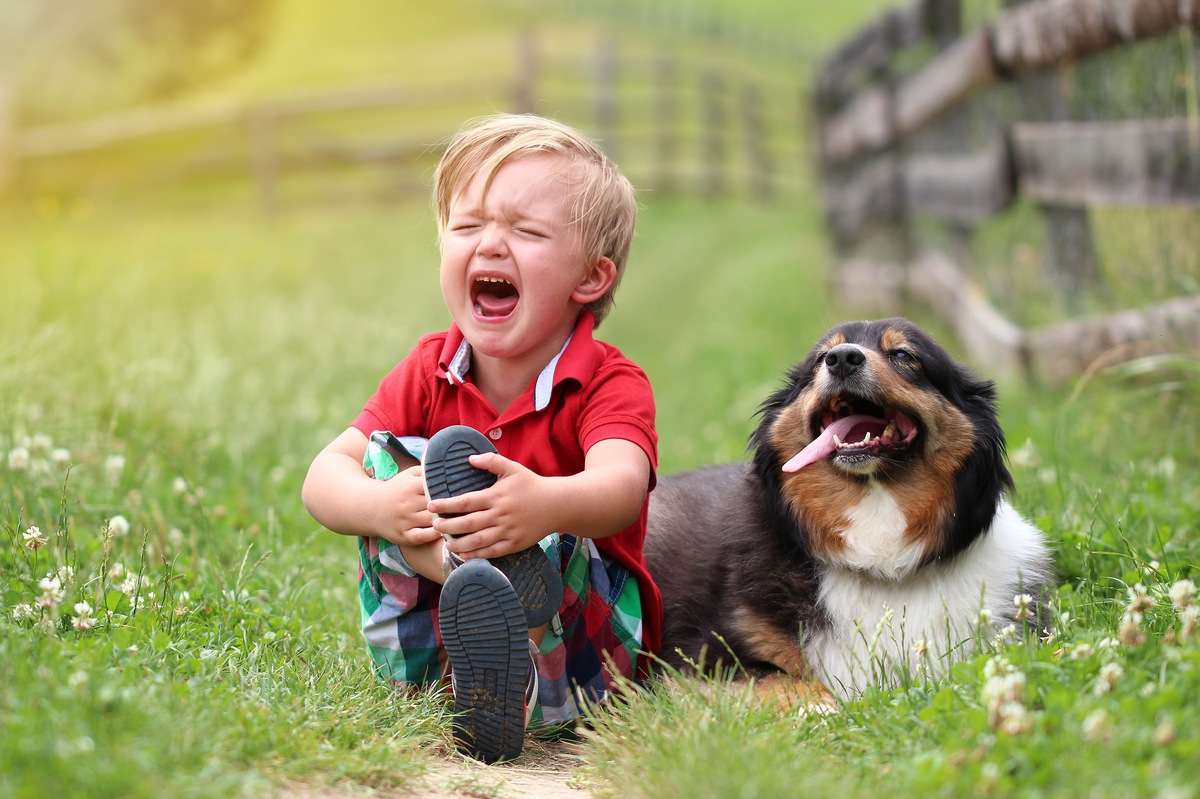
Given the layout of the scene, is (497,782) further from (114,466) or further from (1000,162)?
(1000,162)

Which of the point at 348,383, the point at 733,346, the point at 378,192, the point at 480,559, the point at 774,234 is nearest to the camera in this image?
the point at 480,559

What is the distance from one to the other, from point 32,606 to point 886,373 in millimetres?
2276

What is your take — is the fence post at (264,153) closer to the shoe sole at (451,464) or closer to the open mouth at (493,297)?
the open mouth at (493,297)

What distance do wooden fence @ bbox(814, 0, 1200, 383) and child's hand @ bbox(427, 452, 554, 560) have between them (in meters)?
2.92

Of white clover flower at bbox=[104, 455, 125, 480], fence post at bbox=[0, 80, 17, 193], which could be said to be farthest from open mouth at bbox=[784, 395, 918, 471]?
fence post at bbox=[0, 80, 17, 193]

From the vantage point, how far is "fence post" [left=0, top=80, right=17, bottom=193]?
17.7 metres

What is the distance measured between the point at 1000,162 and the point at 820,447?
4263mm

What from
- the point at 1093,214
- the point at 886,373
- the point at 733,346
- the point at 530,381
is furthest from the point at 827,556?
the point at 733,346

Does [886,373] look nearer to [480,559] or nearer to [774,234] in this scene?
[480,559]

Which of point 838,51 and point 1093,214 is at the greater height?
point 838,51

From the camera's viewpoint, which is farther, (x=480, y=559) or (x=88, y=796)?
(x=480, y=559)

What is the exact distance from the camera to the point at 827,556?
3.40 meters

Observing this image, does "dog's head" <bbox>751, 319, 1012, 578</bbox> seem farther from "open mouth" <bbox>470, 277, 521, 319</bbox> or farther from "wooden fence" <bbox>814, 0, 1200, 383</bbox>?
"wooden fence" <bbox>814, 0, 1200, 383</bbox>

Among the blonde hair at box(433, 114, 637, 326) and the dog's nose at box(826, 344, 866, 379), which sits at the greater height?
the blonde hair at box(433, 114, 637, 326)
